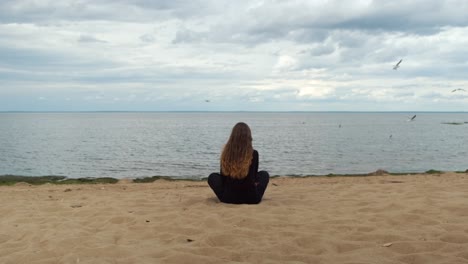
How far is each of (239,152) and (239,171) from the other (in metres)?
0.36

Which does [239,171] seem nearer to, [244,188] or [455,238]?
[244,188]

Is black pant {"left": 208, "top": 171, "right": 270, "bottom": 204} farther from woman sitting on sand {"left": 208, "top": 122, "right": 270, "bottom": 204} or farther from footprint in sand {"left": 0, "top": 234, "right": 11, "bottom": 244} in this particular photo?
footprint in sand {"left": 0, "top": 234, "right": 11, "bottom": 244}

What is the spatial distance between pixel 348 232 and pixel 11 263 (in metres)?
4.13

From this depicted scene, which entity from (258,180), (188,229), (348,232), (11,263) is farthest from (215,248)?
(258,180)

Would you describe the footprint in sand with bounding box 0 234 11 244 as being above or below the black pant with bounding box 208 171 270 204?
below

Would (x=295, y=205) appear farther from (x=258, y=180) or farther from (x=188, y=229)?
(x=188, y=229)

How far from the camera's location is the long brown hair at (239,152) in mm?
7746

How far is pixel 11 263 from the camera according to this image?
16.1 feet

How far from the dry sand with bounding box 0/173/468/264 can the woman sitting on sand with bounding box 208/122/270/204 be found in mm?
293

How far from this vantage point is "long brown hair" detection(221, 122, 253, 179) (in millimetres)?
7746

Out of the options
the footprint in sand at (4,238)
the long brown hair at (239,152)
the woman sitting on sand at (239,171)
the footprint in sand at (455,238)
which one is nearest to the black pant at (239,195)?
the woman sitting on sand at (239,171)

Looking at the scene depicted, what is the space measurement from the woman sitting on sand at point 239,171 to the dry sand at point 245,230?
11.5 inches

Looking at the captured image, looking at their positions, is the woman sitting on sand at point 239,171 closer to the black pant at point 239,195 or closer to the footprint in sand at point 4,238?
the black pant at point 239,195

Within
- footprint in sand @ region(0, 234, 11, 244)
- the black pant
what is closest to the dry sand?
footprint in sand @ region(0, 234, 11, 244)
